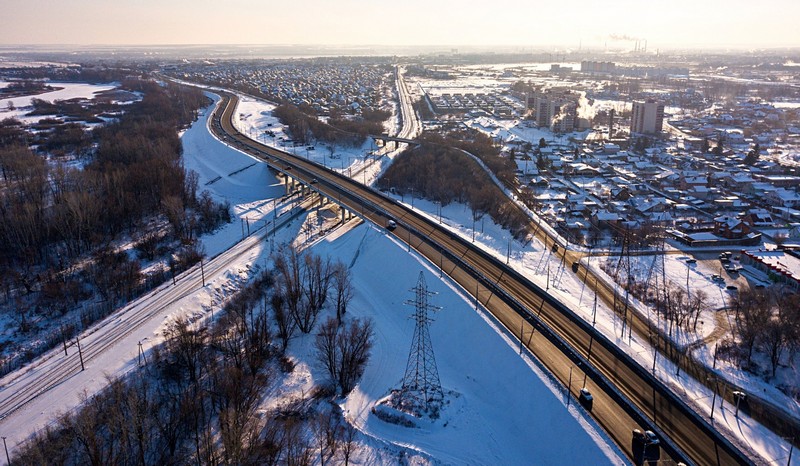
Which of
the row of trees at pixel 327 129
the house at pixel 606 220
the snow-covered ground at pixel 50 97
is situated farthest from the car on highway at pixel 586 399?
the snow-covered ground at pixel 50 97

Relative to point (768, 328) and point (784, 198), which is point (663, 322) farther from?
point (784, 198)

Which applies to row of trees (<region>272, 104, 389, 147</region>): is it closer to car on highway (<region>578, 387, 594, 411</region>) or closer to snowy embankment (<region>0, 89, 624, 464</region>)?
snowy embankment (<region>0, 89, 624, 464</region>)

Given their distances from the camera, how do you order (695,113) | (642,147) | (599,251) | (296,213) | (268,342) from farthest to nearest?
1. (695,113)
2. (642,147)
3. (296,213)
4. (599,251)
5. (268,342)

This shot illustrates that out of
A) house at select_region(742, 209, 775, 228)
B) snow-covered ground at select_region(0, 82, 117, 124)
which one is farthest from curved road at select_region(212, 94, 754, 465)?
snow-covered ground at select_region(0, 82, 117, 124)

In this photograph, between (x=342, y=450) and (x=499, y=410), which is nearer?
(x=342, y=450)

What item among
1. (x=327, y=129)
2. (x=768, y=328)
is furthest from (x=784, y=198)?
(x=327, y=129)

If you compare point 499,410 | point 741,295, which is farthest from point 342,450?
point 741,295

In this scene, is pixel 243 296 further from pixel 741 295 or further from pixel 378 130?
pixel 378 130
